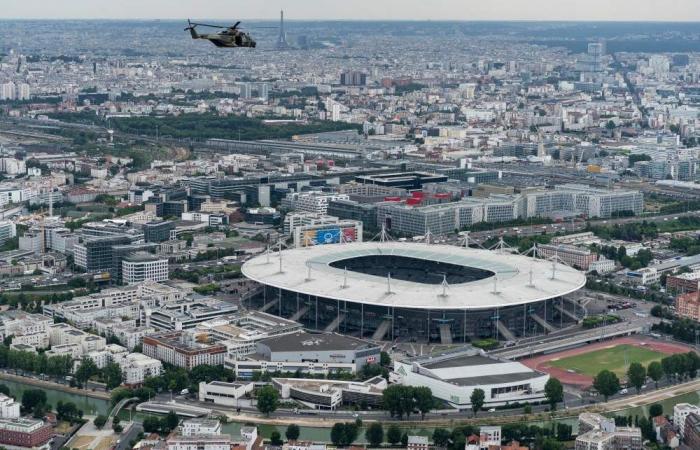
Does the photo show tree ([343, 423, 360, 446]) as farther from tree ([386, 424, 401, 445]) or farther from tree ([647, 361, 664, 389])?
tree ([647, 361, 664, 389])

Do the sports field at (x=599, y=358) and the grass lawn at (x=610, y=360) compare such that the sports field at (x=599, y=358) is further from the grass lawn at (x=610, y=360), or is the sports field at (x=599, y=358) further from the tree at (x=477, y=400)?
the tree at (x=477, y=400)

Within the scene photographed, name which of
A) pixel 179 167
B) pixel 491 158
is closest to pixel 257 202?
pixel 179 167

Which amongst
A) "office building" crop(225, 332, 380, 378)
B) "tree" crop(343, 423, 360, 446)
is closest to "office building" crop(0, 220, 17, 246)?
"office building" crop(225, 332, 380, 378)

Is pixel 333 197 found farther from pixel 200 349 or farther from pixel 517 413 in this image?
pixel 517 413

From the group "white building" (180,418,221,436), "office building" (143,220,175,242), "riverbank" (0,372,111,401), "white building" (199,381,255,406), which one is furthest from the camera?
"office building" (143,220,175,242)

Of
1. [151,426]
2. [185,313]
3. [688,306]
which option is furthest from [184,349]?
[688,306]

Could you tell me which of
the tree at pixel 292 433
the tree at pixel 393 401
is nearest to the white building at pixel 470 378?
the tree at pixel 393 401
